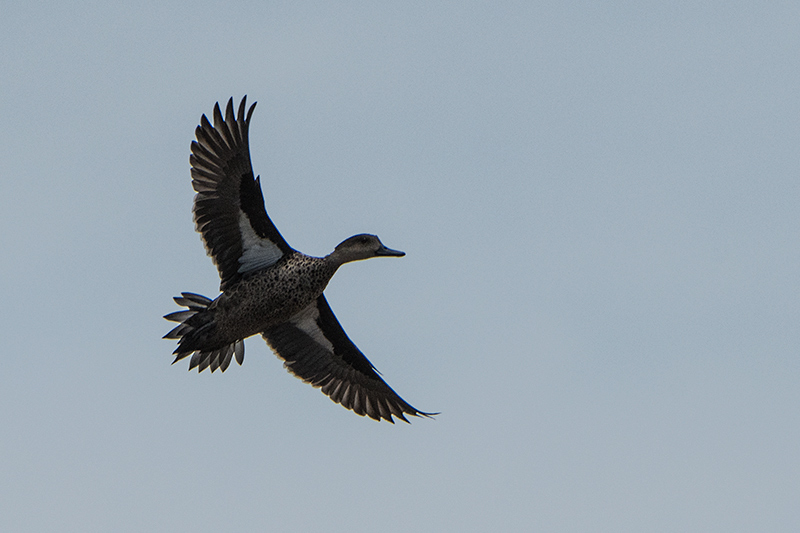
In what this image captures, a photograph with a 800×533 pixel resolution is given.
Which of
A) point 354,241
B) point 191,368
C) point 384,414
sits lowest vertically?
point 191,368

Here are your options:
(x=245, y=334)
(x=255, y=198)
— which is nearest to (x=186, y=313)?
(x=245, y=334)

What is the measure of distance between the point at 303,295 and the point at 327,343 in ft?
6.10

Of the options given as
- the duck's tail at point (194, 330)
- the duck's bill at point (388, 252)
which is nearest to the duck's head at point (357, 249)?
the duck's bill at point (388, 252)

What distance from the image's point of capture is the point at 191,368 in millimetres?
14070

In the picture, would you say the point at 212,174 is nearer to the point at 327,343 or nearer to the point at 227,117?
the point at 227,117

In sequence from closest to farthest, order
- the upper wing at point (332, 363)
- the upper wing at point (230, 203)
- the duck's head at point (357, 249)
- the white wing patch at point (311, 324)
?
the upper wing at point (230, 203), the duck's head at point (357, 249), the white wing patch at point (311, 324), the upper wing at point (332, 363)

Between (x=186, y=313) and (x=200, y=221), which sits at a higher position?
(x=200, y=221)

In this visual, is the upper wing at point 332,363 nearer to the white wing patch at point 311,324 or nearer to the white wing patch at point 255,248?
the white wing patch at point 311,324

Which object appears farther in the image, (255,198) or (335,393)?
(335,393)

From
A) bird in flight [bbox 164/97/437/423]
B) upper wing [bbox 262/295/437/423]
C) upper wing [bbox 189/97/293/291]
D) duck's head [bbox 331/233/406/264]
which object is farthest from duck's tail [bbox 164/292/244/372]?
duck's head [bbox 331/233/406/264]

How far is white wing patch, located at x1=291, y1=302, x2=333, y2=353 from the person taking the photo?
1466cm

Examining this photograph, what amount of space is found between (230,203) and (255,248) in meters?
0.62

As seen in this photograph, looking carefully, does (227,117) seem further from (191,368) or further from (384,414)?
(384,414)

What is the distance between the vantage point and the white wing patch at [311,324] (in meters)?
14.7
